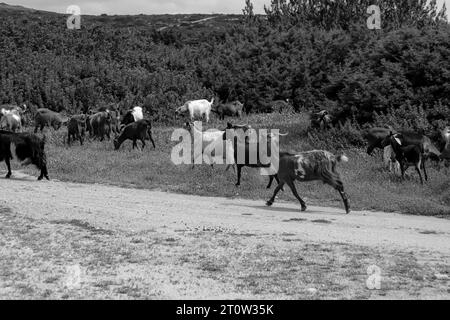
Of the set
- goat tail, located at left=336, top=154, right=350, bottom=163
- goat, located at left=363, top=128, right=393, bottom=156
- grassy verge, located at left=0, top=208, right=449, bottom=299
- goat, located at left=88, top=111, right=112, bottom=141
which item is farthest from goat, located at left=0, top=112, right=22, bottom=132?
goat tail, located at left=336, top=154, right=350, bottom=163

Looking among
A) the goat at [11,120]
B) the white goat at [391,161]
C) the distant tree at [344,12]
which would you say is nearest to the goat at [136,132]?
the goat at [11,120]

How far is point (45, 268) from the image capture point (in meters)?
9.81

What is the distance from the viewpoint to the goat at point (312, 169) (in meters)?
15.2

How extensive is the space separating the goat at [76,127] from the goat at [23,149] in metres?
6.57

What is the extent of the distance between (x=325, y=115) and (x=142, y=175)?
8.33 m

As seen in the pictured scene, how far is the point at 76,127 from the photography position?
26.5 meters

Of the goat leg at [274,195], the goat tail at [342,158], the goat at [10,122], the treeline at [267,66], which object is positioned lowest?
the goat leg at [274,195]

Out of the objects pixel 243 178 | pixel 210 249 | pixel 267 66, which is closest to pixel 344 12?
pixel 267 66

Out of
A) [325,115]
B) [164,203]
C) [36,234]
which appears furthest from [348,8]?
[36,234]

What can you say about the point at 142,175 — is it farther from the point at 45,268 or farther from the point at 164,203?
the point at 45,268

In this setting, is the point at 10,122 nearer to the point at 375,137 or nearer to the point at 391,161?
the point at 375,137

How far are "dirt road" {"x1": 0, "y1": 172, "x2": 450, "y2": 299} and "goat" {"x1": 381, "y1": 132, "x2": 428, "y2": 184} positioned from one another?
→ 10.3ft

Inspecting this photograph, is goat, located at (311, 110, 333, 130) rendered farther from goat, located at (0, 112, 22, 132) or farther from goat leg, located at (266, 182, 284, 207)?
goat, located at (0, 112, 22, 132)

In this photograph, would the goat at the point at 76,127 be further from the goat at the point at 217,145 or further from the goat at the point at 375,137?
the goat at the point at 375,137
